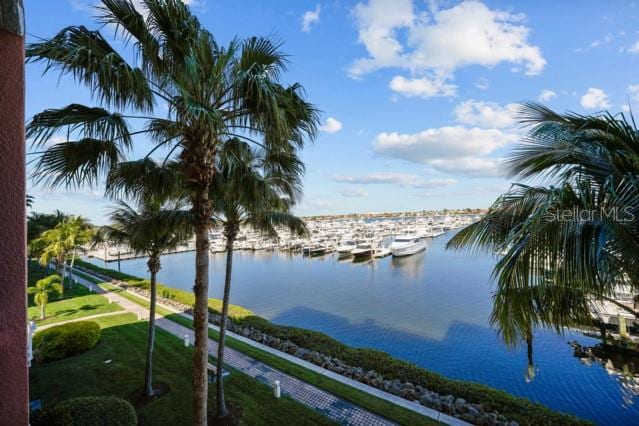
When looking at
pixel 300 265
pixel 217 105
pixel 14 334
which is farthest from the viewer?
pixel 300 265

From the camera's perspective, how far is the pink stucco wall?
5.66ft

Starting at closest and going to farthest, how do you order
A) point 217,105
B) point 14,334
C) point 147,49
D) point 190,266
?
point 14,334 → point 147,49 → point 217,105 → point 190,266

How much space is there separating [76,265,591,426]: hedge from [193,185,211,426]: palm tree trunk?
710 centimetres

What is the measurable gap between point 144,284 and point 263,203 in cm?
2238

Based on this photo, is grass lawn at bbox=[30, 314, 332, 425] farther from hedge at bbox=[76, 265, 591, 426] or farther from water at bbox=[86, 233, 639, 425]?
water at bbox=[86, 233, 639, 425]

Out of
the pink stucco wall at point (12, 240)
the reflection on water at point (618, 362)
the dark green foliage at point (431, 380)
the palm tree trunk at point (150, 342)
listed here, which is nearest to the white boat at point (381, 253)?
the reflection on water at point (618, 362)

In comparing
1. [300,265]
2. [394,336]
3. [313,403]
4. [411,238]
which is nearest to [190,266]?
[300,265]

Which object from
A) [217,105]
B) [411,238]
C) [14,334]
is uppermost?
[217,105]

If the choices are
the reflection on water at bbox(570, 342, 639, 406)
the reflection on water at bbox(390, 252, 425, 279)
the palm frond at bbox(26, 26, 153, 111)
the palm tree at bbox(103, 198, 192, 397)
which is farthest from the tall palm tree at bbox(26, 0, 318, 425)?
the reflection on water at bbox(390, 252, 425, 279)

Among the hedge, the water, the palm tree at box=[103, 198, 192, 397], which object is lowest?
the water

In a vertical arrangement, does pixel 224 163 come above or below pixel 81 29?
below

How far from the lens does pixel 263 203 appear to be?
587cm

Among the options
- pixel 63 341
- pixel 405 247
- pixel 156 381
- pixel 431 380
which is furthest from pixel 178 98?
pixel 405 247

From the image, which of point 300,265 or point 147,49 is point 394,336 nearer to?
point 147,49
